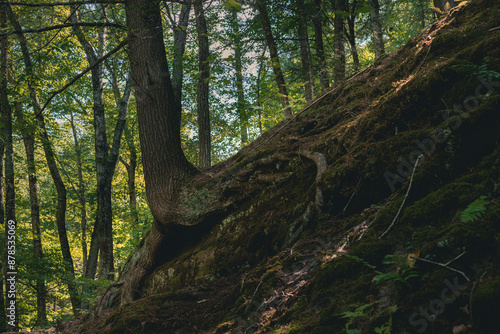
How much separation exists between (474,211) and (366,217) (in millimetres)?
1093

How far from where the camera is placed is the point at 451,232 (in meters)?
1.81

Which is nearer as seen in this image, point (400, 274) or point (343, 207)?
point (400, 274)

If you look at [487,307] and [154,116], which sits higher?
[154,116]

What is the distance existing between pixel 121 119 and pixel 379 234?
10.7 m

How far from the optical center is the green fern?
171cm

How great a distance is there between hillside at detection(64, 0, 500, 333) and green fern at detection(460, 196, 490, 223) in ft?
0.03

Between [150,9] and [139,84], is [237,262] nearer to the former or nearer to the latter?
[139,84]

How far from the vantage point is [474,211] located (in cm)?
175

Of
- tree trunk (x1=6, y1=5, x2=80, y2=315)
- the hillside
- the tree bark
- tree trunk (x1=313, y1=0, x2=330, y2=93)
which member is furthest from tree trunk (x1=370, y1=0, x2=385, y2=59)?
tree trunk (x1=6, y1=5, x2=80, y2=315)

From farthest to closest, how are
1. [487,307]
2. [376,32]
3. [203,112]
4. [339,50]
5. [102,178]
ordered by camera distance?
[102,178] → [203,112] → [376,32] → [339,50] → [487,307]

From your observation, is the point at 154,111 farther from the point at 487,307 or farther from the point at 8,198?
the point at 8,198


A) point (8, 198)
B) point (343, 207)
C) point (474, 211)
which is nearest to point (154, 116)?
point (343, 207)

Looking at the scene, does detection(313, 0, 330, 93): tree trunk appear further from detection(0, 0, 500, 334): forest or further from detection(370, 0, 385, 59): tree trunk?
detection(0, 0, 500, 334): forest

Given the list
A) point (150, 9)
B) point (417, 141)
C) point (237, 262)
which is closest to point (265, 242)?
point (237, 262)
